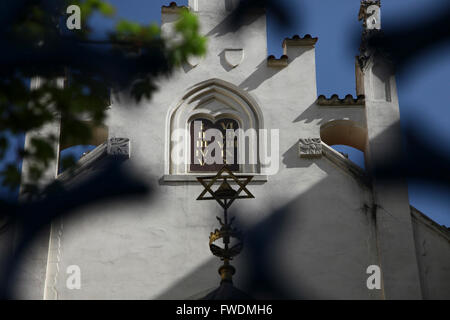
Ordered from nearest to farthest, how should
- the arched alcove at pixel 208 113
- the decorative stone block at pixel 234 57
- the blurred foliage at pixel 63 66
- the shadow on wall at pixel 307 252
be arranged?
the blurred foliage at pixel 63 66 < the shadow on wall at pixel 307 252 < the arched alcove at pixel 208 113 < the decorative stone block at pixel 234 57

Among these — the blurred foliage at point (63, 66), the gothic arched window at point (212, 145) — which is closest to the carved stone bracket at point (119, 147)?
the gothic arched window at point (212, 145)

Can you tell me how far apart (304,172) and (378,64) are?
8.25 feet

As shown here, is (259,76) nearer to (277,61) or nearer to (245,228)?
(277,61)

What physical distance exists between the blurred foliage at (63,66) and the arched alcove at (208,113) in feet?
22.5

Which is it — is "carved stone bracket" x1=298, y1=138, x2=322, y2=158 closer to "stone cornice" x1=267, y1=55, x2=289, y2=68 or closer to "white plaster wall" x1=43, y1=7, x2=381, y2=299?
"white plaster wall" x1=43, y1=7, x2=381, y2=299

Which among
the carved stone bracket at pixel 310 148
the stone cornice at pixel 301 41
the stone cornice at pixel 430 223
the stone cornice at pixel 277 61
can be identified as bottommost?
the stone cornice at pixel 430 223

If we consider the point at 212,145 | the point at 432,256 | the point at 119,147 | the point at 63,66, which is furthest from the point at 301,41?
the point at 63,66

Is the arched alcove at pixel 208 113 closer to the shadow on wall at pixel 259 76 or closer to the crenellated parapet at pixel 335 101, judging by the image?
the shadow on wall at pixel 259 76

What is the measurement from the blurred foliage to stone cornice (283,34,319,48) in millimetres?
7851

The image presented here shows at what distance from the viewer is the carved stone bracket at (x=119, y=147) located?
45.6 ft

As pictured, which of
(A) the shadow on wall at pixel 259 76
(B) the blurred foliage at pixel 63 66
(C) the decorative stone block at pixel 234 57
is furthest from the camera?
(C) the decorative stone block at pixel 234 57

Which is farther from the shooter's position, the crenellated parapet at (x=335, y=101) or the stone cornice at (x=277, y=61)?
the stone cornice at (x=277, y=61)
